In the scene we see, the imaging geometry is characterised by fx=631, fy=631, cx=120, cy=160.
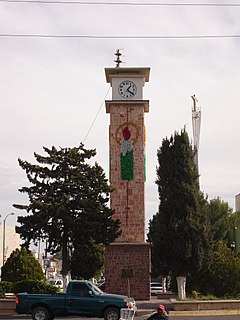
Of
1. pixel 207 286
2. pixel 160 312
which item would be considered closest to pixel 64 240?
pixel 207 286

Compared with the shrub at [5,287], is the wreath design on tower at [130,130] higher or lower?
higher

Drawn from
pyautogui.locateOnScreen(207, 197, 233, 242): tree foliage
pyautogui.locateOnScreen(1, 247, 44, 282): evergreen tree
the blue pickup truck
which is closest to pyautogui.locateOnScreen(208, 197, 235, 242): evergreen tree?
pyautogui.locateOnScreen(207, 197, 233, 242): tree foliage

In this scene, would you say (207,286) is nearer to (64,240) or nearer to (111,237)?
(111,237)

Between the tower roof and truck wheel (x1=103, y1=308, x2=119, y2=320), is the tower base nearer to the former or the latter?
the tower roof

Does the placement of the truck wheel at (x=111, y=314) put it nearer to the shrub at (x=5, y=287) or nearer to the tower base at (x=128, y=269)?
the shrub at (x=5, y=287)

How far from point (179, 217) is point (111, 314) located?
15.1 metres

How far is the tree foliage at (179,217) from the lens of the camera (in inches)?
1464

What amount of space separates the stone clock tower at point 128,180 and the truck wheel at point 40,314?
15559 millimetres

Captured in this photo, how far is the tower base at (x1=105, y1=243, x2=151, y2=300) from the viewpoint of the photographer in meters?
38.9

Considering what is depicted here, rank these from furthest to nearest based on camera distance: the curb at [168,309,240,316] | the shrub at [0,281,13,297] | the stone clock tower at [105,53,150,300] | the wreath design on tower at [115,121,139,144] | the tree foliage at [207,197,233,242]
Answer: the tree foliage at [207,197,233,242] → the wreath design on tower at [115,121,139,144] → the stone clock tower at [105,53,150,300] → the shrub at [0,281,13,297] → the curb at [168,309,240,316]

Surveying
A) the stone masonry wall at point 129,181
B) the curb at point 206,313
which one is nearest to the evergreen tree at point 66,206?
the stone masonry wall at point 129,181

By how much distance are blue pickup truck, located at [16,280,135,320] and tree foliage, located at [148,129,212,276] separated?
1386 cm

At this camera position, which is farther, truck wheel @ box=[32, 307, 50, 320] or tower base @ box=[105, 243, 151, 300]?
tower base @ box=[105, 243, 151, 300]

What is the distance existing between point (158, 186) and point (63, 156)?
626 centimetres
